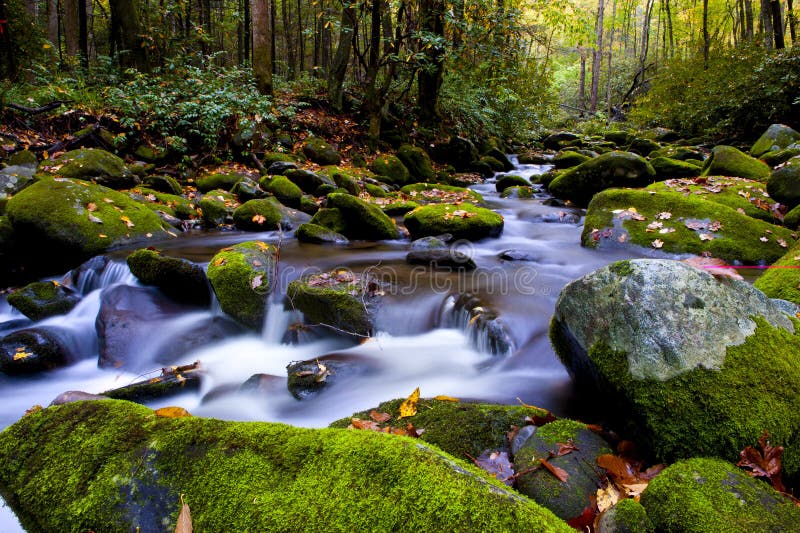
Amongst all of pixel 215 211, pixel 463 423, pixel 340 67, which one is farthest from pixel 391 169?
pixel 463 423

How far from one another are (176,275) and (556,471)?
15.8ft

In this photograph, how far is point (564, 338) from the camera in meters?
2.96

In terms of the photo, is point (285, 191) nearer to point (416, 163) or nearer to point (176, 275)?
point (176, 275)

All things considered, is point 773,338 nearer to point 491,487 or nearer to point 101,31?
point 491,487

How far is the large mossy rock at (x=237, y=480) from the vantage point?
141cm

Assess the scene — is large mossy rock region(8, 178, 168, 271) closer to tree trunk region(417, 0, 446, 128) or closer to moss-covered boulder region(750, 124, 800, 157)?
tree trunk region(417, 0, 446, 128)

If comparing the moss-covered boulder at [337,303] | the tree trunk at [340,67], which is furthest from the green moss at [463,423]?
the tree trunk at [340,67]

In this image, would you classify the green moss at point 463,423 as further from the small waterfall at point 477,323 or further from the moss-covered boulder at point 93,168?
the moss-covered boulder at point 93,168

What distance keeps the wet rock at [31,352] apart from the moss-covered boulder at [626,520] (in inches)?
204

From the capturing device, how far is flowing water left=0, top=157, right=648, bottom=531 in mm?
3807

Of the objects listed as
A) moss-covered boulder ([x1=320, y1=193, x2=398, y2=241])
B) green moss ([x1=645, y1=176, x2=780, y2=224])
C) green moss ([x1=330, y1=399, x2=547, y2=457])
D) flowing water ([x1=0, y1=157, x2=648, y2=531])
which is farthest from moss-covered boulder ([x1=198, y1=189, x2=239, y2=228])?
green moss ([x1=645, y1=176, x2=780, y2=224])

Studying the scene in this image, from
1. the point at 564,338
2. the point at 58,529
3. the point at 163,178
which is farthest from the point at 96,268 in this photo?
the point at 564,338

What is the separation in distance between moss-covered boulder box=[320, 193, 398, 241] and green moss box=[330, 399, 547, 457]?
477cm

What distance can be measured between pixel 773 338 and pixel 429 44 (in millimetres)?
10535
